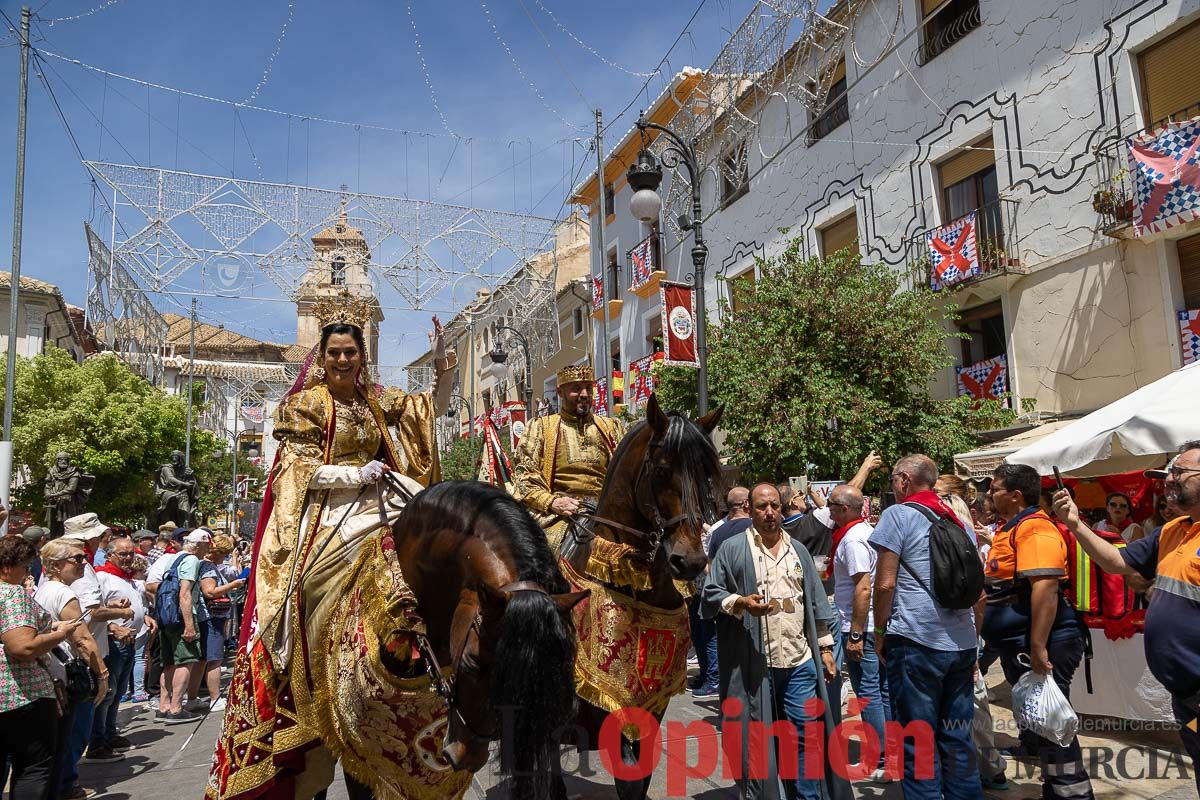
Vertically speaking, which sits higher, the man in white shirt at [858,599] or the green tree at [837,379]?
the green tree at [837,379]

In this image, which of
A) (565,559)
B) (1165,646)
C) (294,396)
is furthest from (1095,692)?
(294,396)

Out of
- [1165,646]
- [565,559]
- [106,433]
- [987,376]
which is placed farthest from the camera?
[106,433]

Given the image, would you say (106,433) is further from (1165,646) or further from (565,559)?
(1165,646)

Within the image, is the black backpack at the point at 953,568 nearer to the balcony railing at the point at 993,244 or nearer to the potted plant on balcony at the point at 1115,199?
the potted plant on balcony at the point at 1115,199

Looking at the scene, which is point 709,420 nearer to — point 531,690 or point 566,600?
point 566,600

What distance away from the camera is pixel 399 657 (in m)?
2.92

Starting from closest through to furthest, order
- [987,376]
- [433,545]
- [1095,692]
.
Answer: [433,545]
[1095,692]
[987,376]

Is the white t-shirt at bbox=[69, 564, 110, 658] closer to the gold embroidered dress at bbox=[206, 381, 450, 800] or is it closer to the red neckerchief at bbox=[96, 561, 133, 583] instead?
the red neckerchief at bbox=[96, 561, 133, 583]

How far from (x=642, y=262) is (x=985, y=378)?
13.3m

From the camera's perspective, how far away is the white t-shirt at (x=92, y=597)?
637 cm

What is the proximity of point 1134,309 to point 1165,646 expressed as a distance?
33.9 feet

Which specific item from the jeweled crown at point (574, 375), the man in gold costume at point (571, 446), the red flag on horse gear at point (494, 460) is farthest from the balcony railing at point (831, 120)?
the man in gold costume at point (571, 446)

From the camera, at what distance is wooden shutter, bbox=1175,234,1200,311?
11516 mm

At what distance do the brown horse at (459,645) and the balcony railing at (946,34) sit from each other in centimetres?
1532
